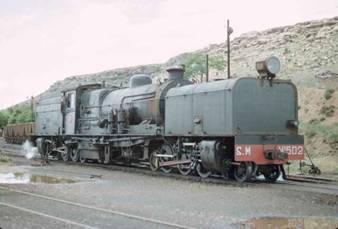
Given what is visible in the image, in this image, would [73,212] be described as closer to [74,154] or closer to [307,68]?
[74,154]

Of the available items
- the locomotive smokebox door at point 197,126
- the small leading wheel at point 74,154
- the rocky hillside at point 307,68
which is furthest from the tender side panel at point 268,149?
the small leading wheel at point 74,154

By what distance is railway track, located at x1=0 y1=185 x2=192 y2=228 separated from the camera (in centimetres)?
812

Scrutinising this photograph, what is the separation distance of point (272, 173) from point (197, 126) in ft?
8.80

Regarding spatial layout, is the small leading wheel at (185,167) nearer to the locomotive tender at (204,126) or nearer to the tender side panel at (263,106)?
the locomotive tender at (204,126)

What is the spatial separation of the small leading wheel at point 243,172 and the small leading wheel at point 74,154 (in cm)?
993

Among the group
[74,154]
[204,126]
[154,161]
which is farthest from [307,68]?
[204,126]

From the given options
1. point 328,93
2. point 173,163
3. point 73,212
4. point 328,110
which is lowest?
point 73,212

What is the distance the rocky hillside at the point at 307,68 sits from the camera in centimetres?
2944

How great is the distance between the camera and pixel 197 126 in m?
16.0

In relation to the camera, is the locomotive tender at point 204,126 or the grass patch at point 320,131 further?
the grass patch at point 320,131

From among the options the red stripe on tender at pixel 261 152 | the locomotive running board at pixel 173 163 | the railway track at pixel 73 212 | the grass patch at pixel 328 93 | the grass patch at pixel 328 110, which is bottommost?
the railway track at pixel 73 212

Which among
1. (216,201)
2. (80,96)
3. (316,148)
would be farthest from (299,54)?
(216,201)

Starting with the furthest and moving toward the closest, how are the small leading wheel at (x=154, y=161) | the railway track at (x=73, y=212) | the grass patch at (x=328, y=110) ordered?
the grass patch at (x=328, y=110) → the small leading wheel at (x=154, y=161) → the railway track at (x=73, y=212)

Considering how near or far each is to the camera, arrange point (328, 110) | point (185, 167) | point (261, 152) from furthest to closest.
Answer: point (328, 110)
point (185, 167)
point (261, 152)
